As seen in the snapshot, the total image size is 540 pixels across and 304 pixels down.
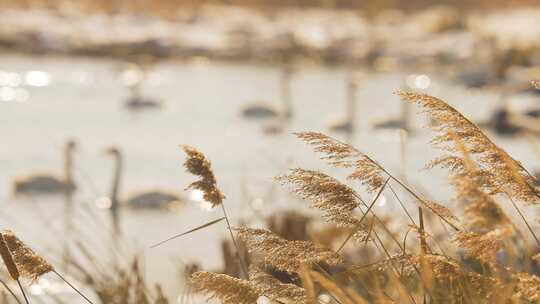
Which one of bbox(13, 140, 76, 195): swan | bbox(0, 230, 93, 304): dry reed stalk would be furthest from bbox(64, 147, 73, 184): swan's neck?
bbox(0, 230, 93, 304): dry reed stalk

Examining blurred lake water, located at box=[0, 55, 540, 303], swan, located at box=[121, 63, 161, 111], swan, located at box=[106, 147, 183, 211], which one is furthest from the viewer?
swan, located at box=[121, 63, 161, 111]

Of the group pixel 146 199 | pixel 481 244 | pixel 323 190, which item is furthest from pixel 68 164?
pixel 481 244

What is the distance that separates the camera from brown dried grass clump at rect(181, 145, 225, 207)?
2174mm

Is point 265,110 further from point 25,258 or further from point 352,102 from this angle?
point 25,258

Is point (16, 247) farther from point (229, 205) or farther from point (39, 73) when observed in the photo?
point (39, 73)

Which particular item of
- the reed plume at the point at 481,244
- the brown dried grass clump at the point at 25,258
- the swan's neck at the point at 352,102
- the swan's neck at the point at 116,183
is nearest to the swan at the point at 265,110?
the swan's neck at the point at 352,102

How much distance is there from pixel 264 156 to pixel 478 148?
230 inches

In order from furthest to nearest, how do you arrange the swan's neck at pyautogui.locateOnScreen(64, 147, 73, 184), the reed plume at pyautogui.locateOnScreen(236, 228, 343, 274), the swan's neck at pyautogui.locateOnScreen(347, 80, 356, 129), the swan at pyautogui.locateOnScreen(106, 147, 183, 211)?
the swan's neck at pyautogui.locateOnScreen(347, 80, 356, 129) < the swan at pyautogui.locateOnScreen(106, 147, 183, 211) < the swan's neck at pyautogui.locateOnScreen(64, 147, 73, 184) < the reed plume at pyautogui.locateOnScreen(236, 228, 343, 274)

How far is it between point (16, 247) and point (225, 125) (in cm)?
784

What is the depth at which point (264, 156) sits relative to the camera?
26.5 ft

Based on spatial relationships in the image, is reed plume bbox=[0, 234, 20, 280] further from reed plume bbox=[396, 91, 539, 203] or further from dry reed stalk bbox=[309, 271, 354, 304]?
reed plume bbox=[396, 91, 539, 203]

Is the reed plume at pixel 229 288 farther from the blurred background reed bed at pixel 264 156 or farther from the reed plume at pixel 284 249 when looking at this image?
the reed plume at pixel 284 249

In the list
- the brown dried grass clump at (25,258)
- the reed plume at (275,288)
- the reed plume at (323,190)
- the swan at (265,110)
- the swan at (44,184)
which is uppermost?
the reed plume at (323,190)

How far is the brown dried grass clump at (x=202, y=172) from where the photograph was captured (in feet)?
7.13
